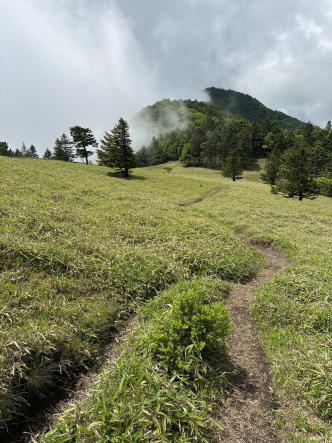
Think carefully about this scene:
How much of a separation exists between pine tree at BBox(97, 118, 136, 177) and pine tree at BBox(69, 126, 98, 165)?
629 inches

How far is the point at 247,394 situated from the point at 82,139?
2623 inches

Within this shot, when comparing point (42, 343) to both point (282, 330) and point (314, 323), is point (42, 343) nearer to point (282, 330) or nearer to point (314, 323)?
point (282, 330)

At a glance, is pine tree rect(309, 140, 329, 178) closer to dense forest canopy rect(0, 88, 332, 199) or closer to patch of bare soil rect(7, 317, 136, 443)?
dense forest canopy rect(0, 88, 332, 199)

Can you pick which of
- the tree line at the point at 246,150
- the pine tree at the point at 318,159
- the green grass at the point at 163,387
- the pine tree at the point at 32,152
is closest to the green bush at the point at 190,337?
the green grass at the point at 163,387

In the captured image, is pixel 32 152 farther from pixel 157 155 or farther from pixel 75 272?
pixel 75 272

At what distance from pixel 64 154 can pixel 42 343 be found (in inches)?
3433

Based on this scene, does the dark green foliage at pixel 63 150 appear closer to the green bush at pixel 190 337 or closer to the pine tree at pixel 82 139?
the pine tree at pixel 82 139

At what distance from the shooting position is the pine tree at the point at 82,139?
61178mm

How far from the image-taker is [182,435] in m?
4.00

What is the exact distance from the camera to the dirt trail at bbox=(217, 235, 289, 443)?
14.2 ft

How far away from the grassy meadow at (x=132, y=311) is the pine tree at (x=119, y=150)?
33.5 m

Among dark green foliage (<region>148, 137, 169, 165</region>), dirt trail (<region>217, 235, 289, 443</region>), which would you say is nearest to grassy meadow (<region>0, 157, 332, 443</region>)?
dirt trail (<region>217, 235, 289, 443</region>)

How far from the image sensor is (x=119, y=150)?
4803 cm

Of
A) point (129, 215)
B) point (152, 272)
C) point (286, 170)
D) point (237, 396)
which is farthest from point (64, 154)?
point (237, 396)
